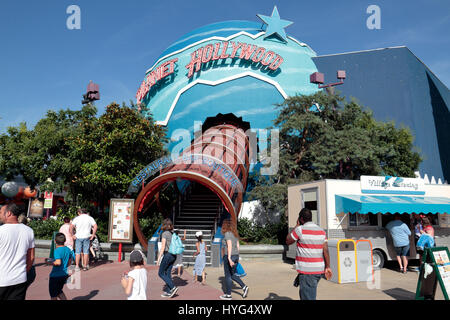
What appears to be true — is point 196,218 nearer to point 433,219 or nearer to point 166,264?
point 166,264

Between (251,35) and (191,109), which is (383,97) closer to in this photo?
(251,35)

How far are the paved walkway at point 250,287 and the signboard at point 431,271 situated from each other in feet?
2.56

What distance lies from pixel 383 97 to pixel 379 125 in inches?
579

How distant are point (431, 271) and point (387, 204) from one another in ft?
13.0

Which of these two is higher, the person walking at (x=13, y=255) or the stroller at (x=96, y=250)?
the person walking at (x=13, y=255)

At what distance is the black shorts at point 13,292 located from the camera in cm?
433

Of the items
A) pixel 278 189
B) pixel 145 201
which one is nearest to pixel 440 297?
pixel 278 189

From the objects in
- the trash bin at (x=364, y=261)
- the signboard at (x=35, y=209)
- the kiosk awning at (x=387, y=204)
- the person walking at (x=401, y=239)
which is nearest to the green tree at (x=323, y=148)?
the kiosk awning at (x=387, y=204)

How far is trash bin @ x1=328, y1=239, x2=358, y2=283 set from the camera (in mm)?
9094

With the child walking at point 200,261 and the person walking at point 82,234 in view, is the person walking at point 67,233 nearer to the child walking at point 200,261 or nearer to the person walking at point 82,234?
the person walking at point 82,234

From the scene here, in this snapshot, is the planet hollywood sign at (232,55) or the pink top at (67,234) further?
the planet hollywood sign at (232,55)

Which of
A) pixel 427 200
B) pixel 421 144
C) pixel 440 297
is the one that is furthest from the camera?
pixel 421 144

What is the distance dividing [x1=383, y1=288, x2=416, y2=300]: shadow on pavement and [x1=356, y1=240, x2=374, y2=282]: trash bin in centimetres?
119

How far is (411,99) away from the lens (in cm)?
3102
